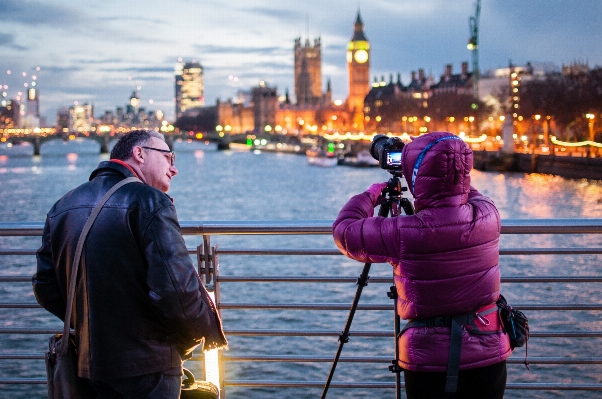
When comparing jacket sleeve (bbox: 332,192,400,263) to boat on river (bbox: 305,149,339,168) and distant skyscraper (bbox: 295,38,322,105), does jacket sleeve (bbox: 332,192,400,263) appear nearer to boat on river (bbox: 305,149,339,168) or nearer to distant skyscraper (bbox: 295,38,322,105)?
→ boat on river (bbox: 305,149,339,168)

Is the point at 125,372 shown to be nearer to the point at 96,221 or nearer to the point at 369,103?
the point at 96,221

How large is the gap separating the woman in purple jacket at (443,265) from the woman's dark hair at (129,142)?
52cm

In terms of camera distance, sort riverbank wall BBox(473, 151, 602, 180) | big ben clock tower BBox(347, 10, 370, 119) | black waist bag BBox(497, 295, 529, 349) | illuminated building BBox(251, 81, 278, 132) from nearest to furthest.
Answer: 1. black waist bag BBox(497, 295, 529, 349)
2. riverbank wall BBox(473, 151, 602, 180)
3. big ben clock tower BBox(347, 10, 370, 119)
4. illuminated building BBox(251, 81, 278, 132)

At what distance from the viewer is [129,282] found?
178 centimetres

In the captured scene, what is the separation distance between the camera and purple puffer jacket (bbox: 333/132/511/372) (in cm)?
177

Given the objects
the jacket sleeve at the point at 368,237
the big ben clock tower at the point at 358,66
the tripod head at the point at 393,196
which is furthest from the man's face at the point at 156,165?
the big ben clock tower at the point at 358,66

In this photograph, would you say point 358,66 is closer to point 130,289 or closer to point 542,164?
point 542,164

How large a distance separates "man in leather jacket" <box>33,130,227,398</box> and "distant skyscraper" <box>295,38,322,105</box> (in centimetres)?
12225

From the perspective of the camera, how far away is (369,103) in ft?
324

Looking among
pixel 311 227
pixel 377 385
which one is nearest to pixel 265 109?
pixel 377 385

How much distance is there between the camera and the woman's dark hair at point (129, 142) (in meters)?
1.91

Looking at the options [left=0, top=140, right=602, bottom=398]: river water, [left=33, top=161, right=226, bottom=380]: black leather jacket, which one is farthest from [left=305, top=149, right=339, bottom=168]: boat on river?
[left=33, top=161, right=226, bottom=380]: black leather jacket

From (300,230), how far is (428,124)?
237ft

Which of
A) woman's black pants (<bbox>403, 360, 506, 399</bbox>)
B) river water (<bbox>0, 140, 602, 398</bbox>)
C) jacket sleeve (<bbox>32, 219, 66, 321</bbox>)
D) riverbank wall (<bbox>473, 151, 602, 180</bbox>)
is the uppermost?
jacket sleeve (<bbox>32, 219, 66, 321</bbox>)
